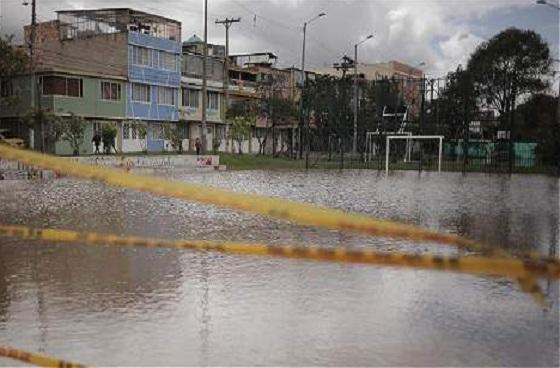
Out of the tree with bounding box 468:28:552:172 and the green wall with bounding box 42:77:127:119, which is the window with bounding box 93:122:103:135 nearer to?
the green wall with bounding box 42:77:127:119

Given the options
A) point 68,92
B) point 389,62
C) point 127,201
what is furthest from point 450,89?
point 389,62

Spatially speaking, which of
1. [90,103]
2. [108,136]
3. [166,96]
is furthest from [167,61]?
[108,136]

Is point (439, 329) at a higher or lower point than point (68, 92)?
lower

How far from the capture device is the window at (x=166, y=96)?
54.3m

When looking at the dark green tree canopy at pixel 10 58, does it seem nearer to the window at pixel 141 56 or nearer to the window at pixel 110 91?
the window at pixel 110 91

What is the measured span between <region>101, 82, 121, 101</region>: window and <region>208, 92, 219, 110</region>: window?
42.6 feet

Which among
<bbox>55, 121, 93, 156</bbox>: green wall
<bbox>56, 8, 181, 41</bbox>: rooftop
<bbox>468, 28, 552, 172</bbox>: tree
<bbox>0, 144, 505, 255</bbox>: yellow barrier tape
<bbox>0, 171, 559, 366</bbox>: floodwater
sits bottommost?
<bbox>0, 171, 559, 366</bbox>: floodwater

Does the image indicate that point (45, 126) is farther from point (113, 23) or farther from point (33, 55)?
point (113, 23)

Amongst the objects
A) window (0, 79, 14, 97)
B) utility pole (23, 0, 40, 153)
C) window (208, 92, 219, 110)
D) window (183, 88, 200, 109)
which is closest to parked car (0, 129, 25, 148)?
utility pole (23, 0, 40, 153)

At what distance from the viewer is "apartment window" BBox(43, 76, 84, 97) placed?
43531 millimetres

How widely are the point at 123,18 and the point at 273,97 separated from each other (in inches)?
552

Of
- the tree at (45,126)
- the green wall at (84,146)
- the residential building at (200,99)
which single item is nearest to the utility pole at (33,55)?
the tree at (45,126)

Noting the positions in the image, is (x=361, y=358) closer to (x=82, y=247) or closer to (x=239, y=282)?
(x=239, y=282)

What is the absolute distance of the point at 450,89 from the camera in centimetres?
4453
